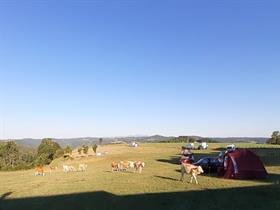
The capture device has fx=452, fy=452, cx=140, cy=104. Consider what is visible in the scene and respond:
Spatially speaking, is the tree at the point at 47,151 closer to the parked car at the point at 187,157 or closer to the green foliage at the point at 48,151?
A: the green foliage at the point at 48,151

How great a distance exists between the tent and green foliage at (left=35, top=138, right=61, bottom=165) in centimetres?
6875

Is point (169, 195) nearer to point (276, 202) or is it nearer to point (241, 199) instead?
point (241, 199)

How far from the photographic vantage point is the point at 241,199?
2512cm

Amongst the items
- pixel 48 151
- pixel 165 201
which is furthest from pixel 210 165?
pixel 48 151

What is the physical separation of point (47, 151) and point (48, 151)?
394 mm

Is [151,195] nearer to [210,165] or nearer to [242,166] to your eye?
[242,166]

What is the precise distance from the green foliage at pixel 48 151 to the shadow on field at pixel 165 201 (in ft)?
243

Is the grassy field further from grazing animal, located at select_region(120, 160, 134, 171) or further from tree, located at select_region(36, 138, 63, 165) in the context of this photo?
tree, located at select_region(36, 138, 63, 165)

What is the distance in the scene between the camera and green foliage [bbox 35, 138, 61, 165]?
104250 millimetres

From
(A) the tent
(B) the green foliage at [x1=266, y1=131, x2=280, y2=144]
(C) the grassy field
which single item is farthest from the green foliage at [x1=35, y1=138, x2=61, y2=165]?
(A) the tent

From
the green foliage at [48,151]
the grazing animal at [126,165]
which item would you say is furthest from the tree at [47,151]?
the grazing animal at [126,165]

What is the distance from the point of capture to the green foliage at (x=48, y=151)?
104250mm

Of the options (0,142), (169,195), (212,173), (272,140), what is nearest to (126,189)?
(169,195)

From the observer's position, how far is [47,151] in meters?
114
